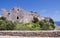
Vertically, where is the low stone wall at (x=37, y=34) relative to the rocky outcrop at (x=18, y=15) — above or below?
below

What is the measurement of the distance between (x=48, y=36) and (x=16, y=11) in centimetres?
2858

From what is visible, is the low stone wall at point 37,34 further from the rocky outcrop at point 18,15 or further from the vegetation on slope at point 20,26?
the rocky outcrop at point 18,15

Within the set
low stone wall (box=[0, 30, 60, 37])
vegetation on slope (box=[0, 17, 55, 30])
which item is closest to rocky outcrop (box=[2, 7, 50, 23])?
vegetation on slope (box=[0, 17, 55, 30])

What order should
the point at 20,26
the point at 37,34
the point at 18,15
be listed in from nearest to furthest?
the point at 37,34 < the point at 20,26 < the point at 18,15

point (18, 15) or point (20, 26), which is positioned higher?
point (18, 15)

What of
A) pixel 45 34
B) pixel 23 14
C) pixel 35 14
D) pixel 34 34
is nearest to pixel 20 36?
pixel 34 34

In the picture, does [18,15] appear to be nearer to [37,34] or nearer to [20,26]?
[20,26]

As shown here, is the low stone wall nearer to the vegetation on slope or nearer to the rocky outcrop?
the vegetation on slope

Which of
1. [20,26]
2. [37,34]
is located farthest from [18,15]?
[37,34]

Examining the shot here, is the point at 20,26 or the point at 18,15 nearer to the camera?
the point at 20,26

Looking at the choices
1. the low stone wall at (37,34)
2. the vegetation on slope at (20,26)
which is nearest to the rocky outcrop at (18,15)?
the vegetation on slope at (20,26)

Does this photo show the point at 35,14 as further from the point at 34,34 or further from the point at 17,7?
the point at 34,34

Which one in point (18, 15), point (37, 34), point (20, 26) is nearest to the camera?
point (37, 34)

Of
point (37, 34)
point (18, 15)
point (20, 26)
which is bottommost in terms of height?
point (37, 34)
